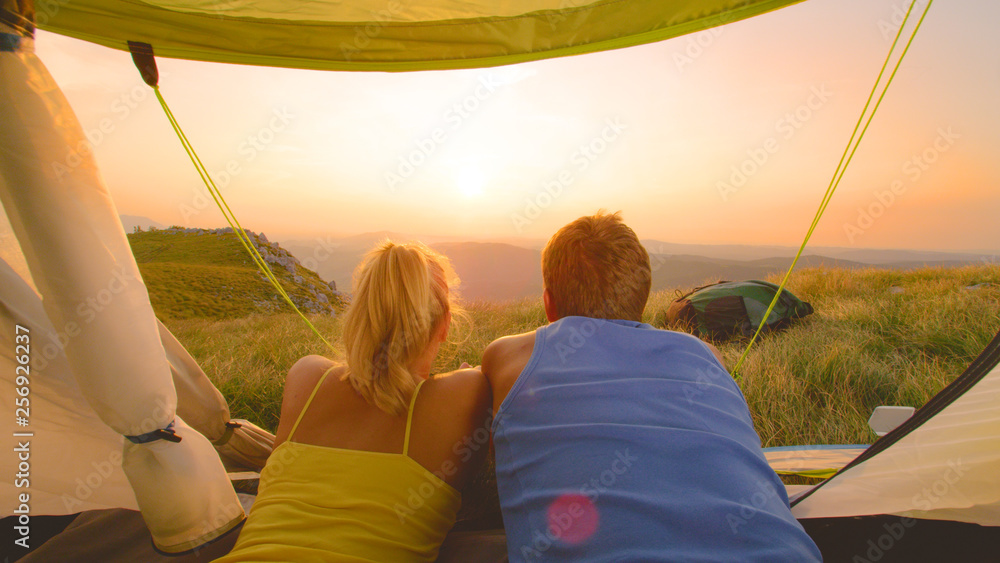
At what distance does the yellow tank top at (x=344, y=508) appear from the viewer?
3.96 feet

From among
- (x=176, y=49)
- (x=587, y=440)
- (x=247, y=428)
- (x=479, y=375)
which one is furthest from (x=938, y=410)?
(x=176, y=49)

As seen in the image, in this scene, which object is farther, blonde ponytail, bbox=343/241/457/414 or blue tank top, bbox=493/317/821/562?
blonde ponytail, bbox=343/241/457/414

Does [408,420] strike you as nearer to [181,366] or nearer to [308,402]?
[308,402]

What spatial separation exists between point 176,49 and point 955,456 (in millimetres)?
3530

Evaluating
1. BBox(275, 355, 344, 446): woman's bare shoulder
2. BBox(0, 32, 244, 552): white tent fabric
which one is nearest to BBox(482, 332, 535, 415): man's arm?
BBox(275, 355, 344, 446): woman's bare shoulder

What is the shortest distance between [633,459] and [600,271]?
650 mm

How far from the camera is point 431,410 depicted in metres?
1.49

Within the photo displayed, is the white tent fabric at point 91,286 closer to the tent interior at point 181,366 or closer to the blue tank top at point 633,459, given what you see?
the tent interior at point 181,366

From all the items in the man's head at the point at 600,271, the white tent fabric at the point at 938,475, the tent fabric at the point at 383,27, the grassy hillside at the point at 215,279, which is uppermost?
the tent fabric at the point at 383,27

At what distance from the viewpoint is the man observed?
0.97 metres

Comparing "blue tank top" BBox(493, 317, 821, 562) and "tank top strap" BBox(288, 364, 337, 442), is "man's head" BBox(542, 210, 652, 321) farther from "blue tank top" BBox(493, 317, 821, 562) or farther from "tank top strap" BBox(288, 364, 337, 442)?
"tank top strap" BBox(288, 364, 337, 442)

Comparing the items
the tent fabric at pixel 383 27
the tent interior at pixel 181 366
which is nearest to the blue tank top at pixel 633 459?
the tent interior at pixel 181 366

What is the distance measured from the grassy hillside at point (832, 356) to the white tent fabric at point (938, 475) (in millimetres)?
751

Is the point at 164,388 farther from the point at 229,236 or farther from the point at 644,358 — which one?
the point at 229,236
